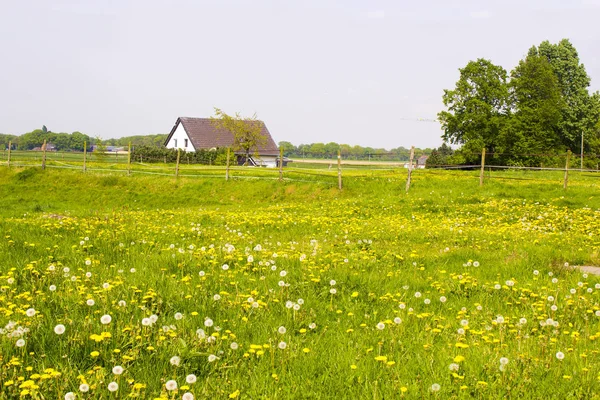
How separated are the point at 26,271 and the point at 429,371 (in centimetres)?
489

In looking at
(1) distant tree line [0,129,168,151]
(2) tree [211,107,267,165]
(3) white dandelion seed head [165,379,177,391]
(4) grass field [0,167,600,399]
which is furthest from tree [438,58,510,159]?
(1) distant tree line [0,129,168,151]

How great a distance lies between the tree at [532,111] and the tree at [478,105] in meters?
1.28

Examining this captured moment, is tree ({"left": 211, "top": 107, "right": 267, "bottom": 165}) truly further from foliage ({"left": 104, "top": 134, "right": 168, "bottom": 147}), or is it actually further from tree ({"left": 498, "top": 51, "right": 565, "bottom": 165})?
foliage ({"left": 104, "top": 134, "right": 168, "bottom": 147})

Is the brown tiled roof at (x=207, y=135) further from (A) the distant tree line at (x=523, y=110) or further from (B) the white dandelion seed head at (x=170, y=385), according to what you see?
(B) the white dandelion seed head at (x=170, y=385)

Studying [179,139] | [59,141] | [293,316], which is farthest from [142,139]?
[293,316]

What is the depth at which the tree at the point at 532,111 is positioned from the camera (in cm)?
5116

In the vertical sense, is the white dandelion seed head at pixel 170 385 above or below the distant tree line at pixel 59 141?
below

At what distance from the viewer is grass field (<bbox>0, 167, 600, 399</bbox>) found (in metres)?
3.53

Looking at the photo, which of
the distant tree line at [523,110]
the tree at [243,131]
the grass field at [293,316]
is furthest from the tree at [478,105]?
the grass field at [293,316]

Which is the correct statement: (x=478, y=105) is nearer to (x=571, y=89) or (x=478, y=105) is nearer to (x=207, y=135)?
(x=571, y=89)

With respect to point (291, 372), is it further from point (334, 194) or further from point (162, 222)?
point (334, 194)

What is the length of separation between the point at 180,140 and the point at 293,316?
69664 millimetres

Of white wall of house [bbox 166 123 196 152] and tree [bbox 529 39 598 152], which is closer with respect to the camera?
tree [bbox 529 39 598 152]

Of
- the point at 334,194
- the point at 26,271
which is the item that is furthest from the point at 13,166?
the point at 26,271
